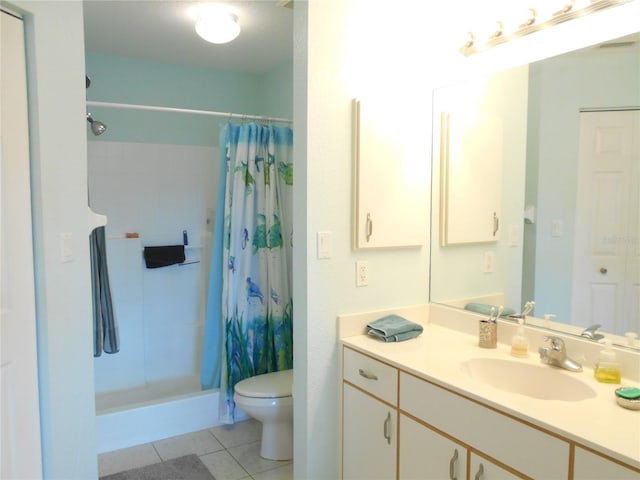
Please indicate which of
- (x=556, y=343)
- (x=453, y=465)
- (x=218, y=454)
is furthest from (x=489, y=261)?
(x=218, y=454)

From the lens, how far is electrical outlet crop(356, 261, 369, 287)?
2.08m

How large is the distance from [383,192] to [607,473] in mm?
1322

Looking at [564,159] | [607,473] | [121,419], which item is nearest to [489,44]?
[564,159]

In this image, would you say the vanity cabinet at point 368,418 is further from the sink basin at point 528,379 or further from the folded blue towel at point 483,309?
the folded blue towel at point 483,309

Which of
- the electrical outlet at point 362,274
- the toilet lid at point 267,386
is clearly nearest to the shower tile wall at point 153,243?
the toilet lid at point 267,386

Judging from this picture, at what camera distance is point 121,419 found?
8.63ft

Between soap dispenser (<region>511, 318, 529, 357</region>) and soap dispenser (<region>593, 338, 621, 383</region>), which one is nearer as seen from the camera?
soap dispenser (<region>593, 338, 621, 383</region>)

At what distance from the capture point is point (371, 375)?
1850mm

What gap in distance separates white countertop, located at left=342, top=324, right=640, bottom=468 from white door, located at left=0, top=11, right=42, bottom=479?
124 centimetres

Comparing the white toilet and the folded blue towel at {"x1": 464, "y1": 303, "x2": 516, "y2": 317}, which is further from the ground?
the folded blue towel at {"x1": 464, "y1": 303, "x2": 516, "y2": 317}

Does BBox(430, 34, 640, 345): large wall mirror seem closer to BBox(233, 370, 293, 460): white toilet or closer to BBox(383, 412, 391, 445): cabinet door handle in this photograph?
BBox(383, 412, 391, 445): cabinet door handle

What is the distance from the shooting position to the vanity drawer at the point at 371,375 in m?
1.75

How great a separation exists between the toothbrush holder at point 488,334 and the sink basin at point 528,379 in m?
0.14

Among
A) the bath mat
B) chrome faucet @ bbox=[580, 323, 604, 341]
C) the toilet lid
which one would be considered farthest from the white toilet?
chrome faucet @ bbox=[580, 323, 604, 341]
